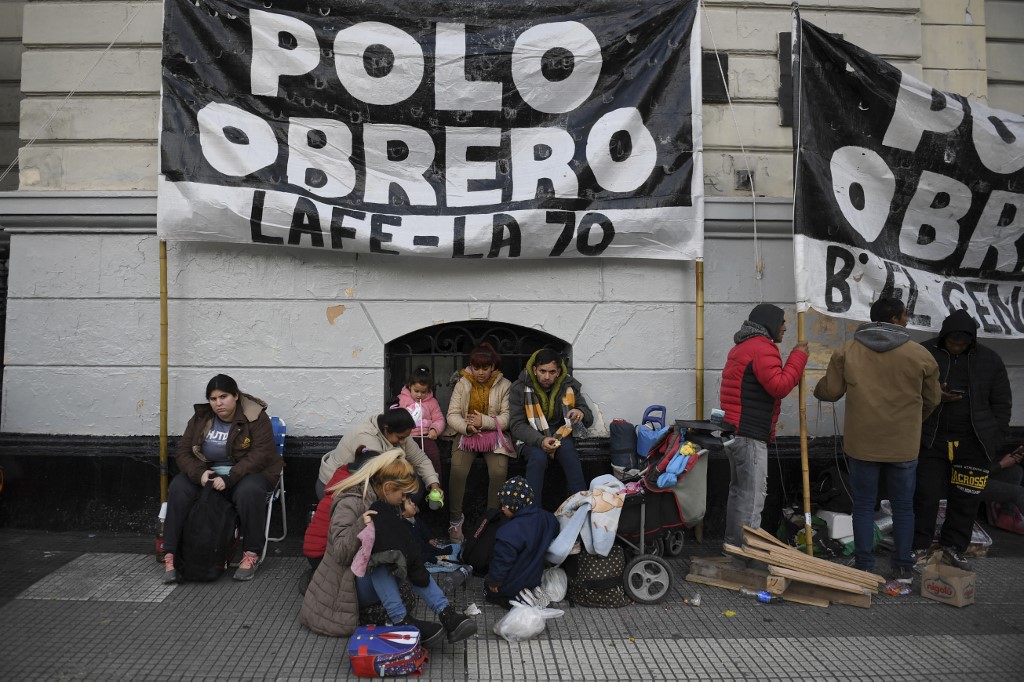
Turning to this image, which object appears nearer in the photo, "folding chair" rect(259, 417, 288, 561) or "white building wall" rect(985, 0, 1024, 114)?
"folding chair" rect(259, 417, 288, 561)

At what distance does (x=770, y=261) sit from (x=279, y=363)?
14.4 ft

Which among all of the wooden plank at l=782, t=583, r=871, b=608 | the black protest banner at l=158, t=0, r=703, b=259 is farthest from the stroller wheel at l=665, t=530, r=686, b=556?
the black protest banner at l=158, t=0, r=703, b=259

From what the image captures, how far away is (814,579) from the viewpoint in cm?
489

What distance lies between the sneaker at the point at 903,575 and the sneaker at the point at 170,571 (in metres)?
5.03

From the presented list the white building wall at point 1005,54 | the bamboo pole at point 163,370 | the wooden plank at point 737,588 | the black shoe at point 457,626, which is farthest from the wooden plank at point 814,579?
the white building wall at point 1005,54

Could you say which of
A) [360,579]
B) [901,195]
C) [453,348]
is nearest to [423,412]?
[453,348]

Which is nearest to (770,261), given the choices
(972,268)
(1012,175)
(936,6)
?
(972,268)

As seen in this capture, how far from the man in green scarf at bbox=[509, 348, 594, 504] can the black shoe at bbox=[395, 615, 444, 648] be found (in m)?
1.84

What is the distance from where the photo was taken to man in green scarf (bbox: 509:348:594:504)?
5.80 m

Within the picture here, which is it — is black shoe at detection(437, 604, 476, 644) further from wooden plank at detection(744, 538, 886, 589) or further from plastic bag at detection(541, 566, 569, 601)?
wooden plank at detection(744, 538, 886, 589)

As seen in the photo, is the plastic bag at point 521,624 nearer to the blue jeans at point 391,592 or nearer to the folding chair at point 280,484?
the blue jeans at point 391,592

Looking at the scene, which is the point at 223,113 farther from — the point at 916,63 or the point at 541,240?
the point at 916,63

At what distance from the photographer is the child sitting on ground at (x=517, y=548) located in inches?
181

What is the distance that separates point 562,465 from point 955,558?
10.4 ft
